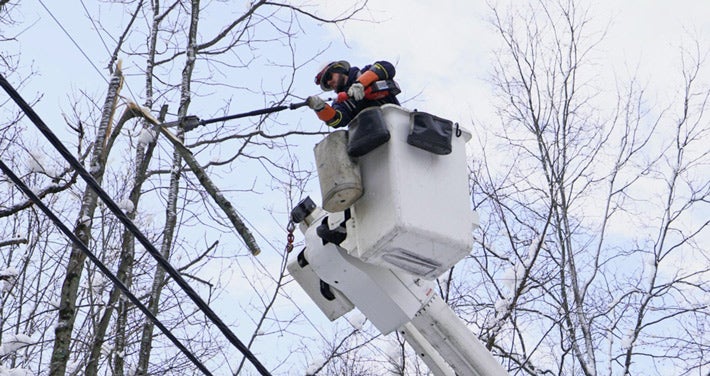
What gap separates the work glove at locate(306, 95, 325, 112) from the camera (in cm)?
512

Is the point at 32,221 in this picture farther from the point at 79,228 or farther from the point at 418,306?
the point at 418,306

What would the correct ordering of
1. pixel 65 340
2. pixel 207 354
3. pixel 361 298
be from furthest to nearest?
pixel 207 354, pixel 65 340, pixel 361 298

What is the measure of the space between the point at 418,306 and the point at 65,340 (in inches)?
144

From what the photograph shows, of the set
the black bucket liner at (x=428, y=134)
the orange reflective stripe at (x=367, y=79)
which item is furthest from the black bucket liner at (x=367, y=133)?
the orange reflective stripe at (x=367, y=79)

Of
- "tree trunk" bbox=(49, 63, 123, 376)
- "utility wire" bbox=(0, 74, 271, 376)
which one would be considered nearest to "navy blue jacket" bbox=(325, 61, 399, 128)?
"utility wire" bbox=(0, 74, 271, 376)

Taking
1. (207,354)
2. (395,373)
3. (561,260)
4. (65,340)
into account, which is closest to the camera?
(65,340)

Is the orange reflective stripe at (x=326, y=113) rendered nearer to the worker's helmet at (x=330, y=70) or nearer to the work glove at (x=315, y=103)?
the work glove at (x=315, y=103)

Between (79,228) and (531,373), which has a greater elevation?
(79,228)

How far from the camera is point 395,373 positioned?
36.1 ft

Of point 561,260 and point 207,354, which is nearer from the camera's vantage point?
point 207,354

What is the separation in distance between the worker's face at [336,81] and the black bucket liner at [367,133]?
698mm

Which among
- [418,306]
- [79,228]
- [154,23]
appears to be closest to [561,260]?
[154,23]

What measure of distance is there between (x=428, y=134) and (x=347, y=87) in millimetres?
883

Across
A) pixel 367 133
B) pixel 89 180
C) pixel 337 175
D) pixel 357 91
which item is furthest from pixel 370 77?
pixel 89 180
